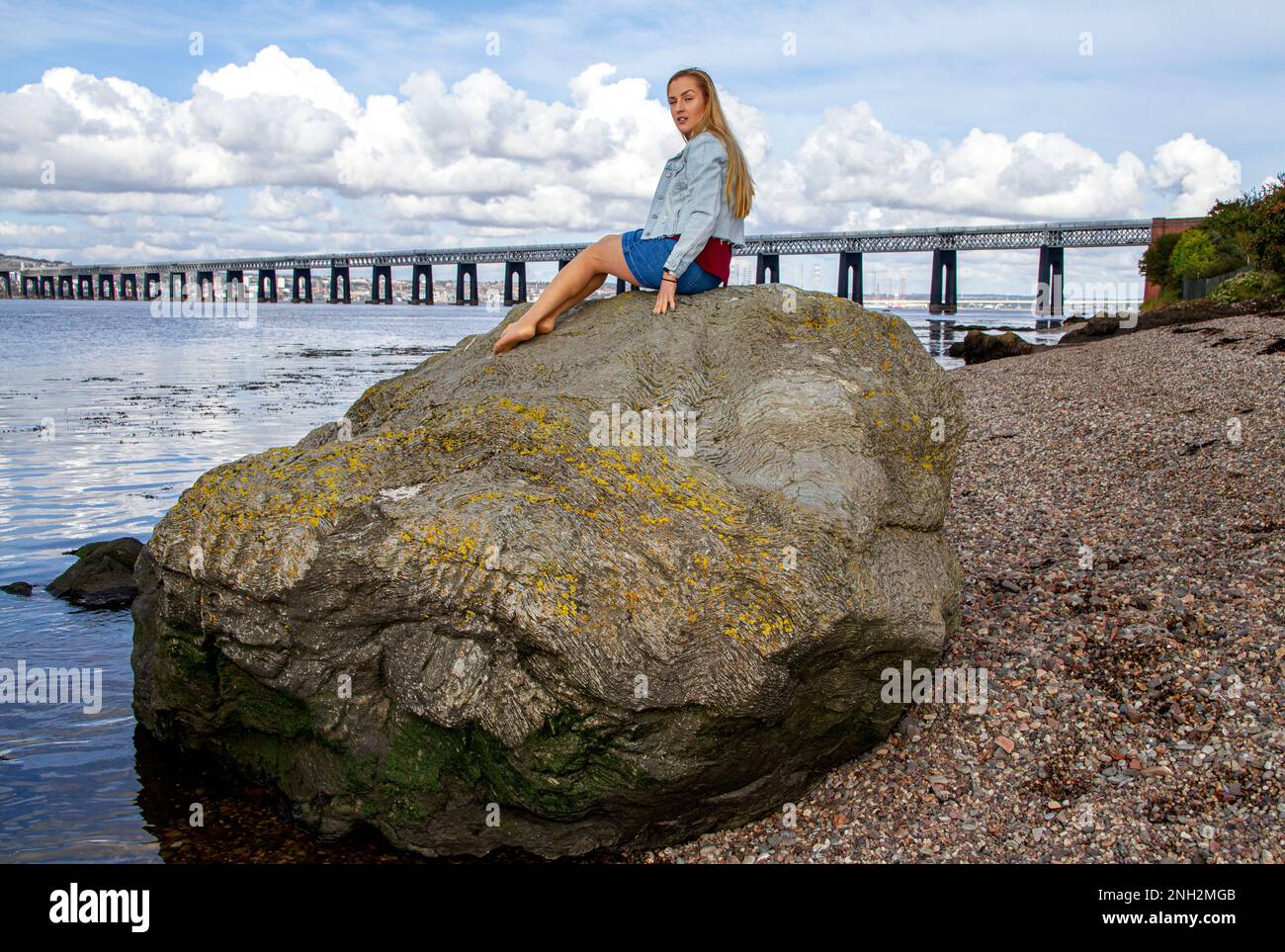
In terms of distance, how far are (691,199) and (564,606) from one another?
13.7ft

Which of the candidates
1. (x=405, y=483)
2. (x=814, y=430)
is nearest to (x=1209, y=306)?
(x=814, y=430)

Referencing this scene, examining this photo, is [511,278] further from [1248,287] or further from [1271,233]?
[1271,233]

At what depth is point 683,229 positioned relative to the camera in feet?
28.4

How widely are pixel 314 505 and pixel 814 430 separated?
3591 millimetres

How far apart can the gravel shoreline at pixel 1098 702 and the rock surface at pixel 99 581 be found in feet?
30.3

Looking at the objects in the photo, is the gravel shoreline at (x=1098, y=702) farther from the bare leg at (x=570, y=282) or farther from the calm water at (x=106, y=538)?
the bare leg at (x=570, y=282)

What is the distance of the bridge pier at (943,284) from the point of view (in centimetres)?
13962

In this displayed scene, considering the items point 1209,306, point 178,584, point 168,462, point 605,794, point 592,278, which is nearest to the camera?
point 605,794

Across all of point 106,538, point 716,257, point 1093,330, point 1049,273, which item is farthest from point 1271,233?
point 1049,273

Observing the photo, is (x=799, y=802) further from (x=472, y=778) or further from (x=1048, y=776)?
(x=472, y=778)

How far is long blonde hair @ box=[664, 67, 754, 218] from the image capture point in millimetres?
8719

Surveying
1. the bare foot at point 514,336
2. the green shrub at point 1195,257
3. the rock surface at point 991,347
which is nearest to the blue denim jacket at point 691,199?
the bare foot at point 514,336

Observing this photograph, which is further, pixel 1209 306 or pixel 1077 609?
pixel 1209 306

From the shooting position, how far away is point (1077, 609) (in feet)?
30.3
